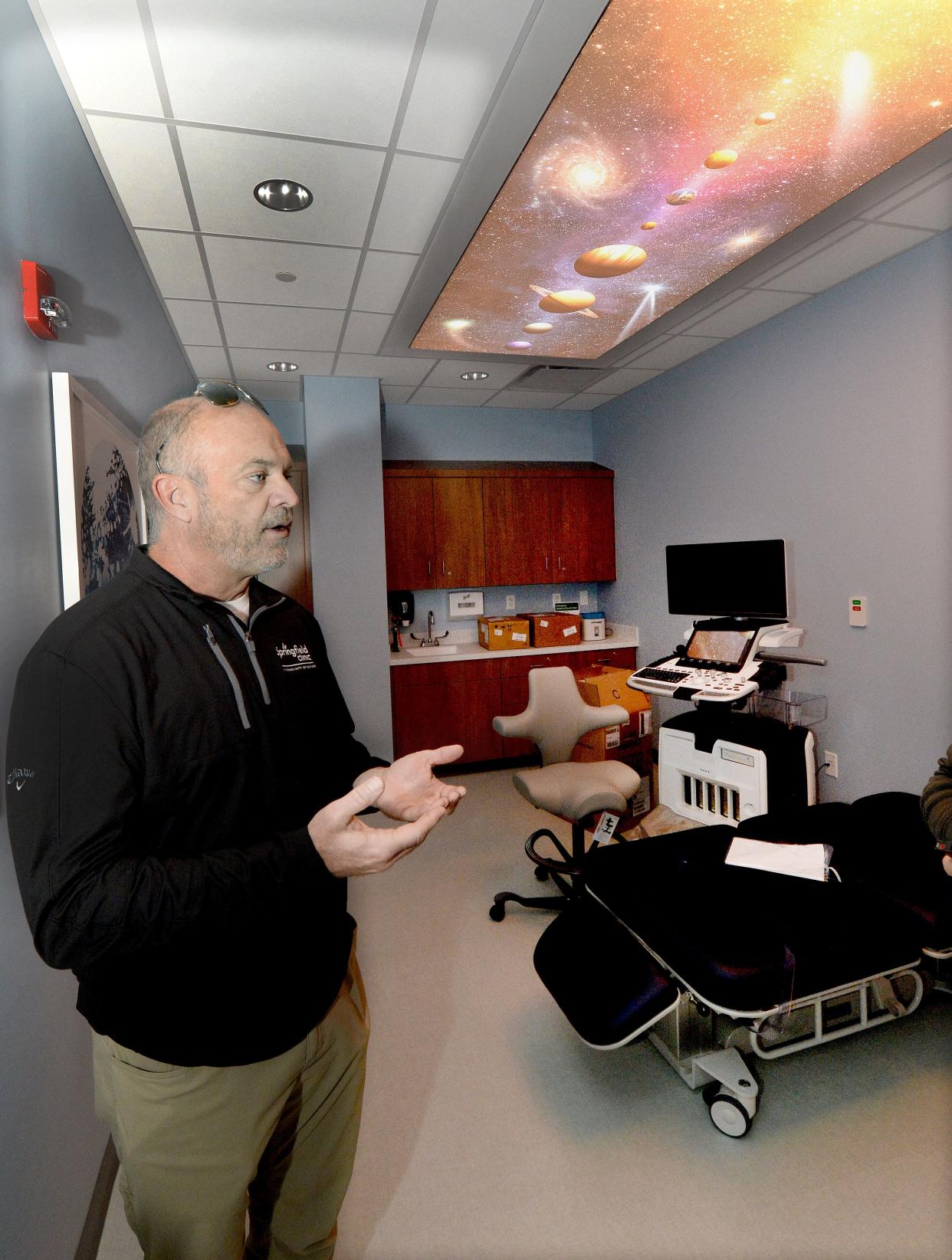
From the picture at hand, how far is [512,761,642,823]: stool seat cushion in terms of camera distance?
112 inches

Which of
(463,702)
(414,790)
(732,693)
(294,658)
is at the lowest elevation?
(463,702)

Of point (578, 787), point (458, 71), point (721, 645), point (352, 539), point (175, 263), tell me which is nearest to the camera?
point (458, 71)

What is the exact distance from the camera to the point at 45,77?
1.56 meters

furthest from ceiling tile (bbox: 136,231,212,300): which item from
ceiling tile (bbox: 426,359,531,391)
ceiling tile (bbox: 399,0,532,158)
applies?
ceiling tile (bbox: 426,359,531,391)

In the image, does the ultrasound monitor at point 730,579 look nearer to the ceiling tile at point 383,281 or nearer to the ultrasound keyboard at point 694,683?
the ultrasound keyboard at point 694,683

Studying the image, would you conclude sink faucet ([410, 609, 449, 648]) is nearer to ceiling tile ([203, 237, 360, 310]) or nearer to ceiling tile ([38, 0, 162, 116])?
ceiling tile ([203, 237, 360, 310])

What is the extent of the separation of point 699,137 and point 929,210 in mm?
1125

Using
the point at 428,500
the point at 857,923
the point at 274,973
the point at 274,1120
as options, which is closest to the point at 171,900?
the point at 274,973

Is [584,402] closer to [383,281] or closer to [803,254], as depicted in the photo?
[803,254]

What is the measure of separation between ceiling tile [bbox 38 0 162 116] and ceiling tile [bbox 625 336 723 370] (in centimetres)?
292

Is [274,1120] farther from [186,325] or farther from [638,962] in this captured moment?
[186,325]

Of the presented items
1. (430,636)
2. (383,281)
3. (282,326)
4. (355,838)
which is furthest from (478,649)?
(355,838)

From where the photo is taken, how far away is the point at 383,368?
4094mm

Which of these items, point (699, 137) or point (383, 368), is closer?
point (699, 137)
